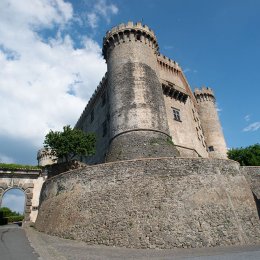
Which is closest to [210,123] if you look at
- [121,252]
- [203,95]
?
[203,95]

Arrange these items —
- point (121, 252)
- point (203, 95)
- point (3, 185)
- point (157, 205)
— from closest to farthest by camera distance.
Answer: point (121, 252)
point (157, 205)
point (3, 185)
point (203, 95)

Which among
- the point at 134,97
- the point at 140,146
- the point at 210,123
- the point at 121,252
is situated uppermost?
the point at 210,123

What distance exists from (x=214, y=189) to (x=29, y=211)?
1781 cm

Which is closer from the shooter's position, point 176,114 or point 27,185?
point 27,185

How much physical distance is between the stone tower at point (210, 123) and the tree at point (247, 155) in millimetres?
3805

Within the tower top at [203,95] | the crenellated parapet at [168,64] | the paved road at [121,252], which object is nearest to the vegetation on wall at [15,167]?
the paved road at [121,252]

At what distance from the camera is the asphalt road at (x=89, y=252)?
1214cm

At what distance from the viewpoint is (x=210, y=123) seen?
134ft

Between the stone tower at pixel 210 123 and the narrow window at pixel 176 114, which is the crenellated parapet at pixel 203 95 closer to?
the stone tower at pixel 210 123

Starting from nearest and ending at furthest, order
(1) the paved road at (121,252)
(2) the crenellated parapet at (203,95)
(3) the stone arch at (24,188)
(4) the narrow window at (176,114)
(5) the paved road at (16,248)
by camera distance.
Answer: (5) the paved road at (16,248) < (1) the paved road at (121,252) < (3) the stone arch at (24,188) < (4) the narrow window at (176,114) < (2) the crenellated parapet at (203,95)

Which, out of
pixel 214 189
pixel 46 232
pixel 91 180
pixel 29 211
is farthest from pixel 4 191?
pixel 214 189

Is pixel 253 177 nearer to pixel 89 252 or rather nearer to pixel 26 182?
pixel 89 252

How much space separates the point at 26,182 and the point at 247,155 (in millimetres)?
25257

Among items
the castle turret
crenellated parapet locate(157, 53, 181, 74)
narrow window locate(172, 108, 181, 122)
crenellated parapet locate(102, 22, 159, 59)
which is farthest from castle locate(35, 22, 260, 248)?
the castle turret
